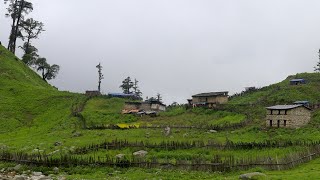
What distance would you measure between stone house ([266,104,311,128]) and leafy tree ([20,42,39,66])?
3258 inches

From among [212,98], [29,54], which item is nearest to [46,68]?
[29,54]

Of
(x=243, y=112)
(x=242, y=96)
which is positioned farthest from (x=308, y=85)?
(x=243, y=112)

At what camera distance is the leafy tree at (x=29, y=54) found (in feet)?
420

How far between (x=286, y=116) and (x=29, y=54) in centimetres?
8820

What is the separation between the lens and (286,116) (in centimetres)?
6731

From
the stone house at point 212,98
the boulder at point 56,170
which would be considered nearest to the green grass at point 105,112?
the stone house at point 212,98

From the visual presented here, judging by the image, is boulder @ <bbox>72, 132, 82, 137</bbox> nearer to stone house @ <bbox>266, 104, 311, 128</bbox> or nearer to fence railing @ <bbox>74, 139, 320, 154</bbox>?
fence railing @ <bbox>74, 139, 320, 154</bbox>

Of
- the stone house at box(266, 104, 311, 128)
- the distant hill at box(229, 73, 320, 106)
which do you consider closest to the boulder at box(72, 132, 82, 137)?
the stone house at box(266, 104, 311, 128)

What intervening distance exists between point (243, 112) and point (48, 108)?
4021cm

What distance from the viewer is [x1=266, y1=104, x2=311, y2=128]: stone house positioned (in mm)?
67188

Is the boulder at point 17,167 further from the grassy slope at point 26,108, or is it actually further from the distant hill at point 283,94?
the distant hill at point 283,94

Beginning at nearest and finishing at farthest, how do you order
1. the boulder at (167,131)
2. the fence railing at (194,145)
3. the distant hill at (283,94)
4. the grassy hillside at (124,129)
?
the grassy hillside at (124,129) < the fence railing at (194,145) < the boulder at (167,131) < the distant hill at (283,94)

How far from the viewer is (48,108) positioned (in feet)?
287

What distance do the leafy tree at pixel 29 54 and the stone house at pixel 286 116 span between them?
8275 centimetres
